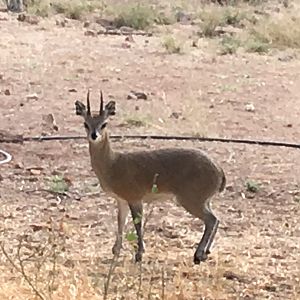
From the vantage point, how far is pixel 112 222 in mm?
8461

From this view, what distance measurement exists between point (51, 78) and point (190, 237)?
7.80 metres

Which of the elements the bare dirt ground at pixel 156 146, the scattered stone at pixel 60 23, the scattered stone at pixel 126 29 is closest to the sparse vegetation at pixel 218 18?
the scattered stone at pixel 126 29

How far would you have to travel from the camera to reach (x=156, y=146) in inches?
444

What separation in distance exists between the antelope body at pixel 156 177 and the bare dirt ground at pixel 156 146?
264 millimetres

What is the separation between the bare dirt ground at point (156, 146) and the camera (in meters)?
6.72

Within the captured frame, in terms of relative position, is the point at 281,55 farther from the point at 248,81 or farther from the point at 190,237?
the point at 190,237

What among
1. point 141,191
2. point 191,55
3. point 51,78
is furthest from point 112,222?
point 191,55

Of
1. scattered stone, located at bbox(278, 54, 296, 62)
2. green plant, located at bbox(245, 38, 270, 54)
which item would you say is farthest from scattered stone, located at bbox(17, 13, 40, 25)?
scattered stone, located at bbox(278, 54, 296, 62)

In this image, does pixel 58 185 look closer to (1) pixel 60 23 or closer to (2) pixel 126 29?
(2) pixel 126 29

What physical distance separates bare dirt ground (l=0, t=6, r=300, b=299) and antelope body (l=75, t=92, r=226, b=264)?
10.4 inches

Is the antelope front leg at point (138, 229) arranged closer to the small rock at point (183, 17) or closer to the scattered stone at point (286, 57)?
the scattered stone at point (286, 57)

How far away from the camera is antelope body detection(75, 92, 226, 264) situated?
7.52 meters

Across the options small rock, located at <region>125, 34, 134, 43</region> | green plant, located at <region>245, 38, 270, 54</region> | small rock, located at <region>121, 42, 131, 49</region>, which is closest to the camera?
small rock, located at <region>121, 42, 131, 49</region>

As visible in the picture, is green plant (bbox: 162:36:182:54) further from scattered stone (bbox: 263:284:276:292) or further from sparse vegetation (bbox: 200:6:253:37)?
scattered stone (bbox: 263:284:276:292)
